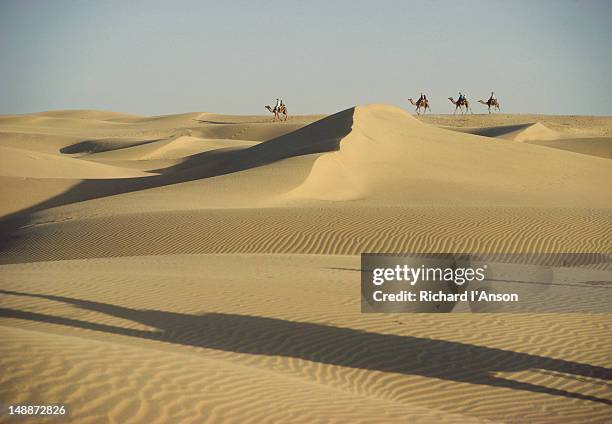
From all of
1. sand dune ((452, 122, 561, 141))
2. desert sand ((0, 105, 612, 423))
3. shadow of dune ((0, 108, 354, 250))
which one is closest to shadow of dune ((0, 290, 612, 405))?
desert sand ((0, 105, 612, 423))

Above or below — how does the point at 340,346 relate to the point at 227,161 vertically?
below

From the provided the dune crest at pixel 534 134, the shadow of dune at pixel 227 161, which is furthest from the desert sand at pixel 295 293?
the dune crest at pixel 534 134

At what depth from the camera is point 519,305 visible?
456 inches

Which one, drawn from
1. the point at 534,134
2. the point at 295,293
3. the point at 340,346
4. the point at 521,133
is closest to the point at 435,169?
the point at 295,293

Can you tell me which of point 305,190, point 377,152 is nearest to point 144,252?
point 305,190

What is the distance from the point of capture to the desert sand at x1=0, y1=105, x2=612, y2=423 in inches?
244

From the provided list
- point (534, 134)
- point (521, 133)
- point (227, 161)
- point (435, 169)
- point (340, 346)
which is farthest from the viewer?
point (534, 134)

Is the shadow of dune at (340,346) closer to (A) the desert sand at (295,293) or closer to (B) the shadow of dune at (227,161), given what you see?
(A) the desert sand at (295,293)

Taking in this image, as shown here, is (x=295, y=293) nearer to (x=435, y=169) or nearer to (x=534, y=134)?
(x=435, y=169)

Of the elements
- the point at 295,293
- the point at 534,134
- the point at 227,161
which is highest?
the point at 534,134

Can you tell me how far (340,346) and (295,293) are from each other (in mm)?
3090

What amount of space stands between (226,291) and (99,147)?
155ft

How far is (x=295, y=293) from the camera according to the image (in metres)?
11.9

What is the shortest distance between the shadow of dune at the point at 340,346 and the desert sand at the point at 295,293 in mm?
37
